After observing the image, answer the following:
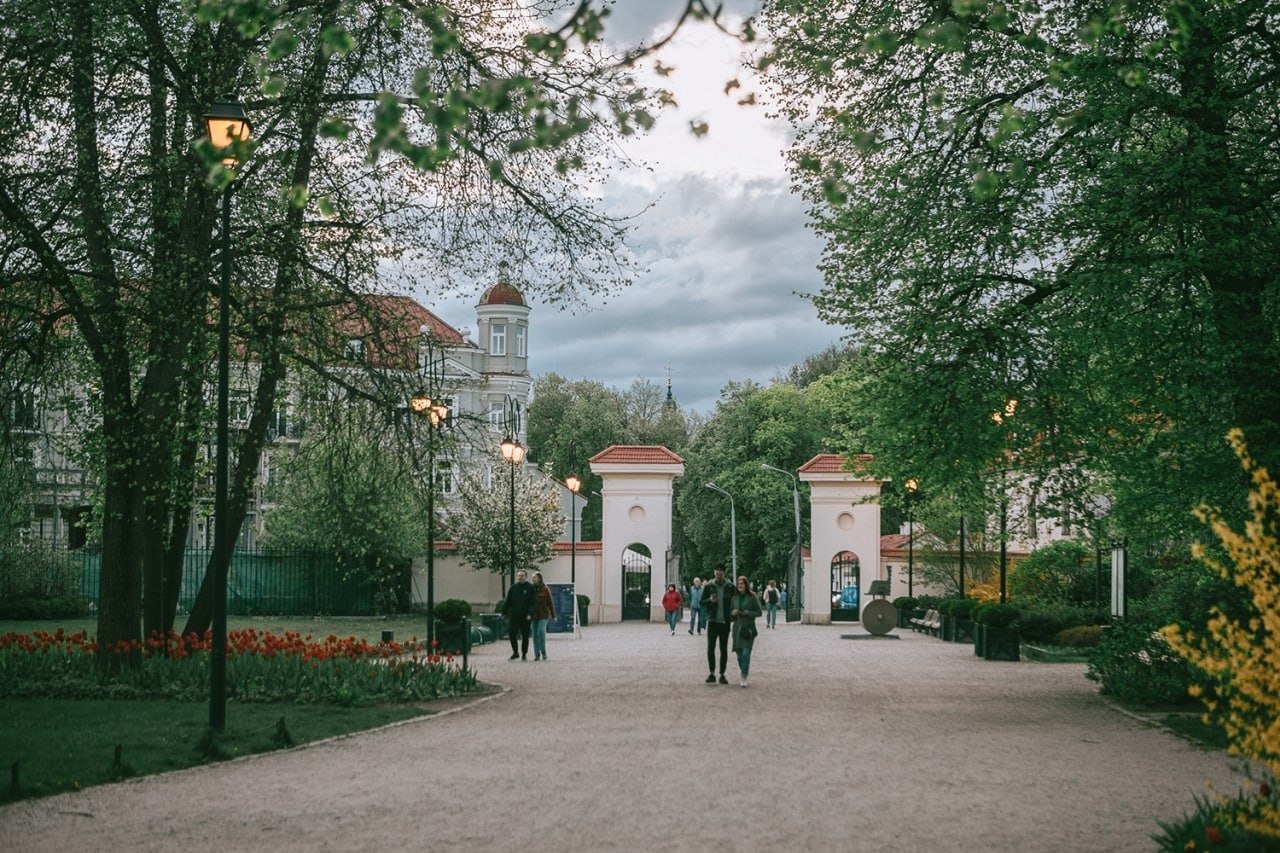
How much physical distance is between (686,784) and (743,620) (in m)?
10.4

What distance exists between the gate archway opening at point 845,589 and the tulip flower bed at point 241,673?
33.9 m

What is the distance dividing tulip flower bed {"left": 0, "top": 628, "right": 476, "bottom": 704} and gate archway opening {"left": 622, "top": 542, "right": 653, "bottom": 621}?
31.0m

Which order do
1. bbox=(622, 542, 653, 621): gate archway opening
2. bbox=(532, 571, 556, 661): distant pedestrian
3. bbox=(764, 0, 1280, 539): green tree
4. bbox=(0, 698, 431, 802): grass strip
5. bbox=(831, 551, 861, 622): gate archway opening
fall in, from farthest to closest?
bbox=(831, 551, 861, 622): gate archway opening
bbox=(622, 542, 653, 621): gate archway opening
bbox=(532, 571, 556, 661): distant pedestrian
bbox=(764, 0, 1280, 539): green tree
bbox=(0, 698, 431, 802): grass strip

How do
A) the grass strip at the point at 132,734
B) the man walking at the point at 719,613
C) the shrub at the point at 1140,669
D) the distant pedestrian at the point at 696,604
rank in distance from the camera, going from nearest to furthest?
the grass strip at the point at 132,734, the shrub at the point at 1140,669, the man walking at the point at 719,613, the distant pedestrian at the point at 696,604

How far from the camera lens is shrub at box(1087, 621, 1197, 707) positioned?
17.6 meters

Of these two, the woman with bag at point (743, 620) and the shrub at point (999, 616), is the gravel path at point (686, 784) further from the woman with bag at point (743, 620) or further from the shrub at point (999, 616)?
the shrub at point (999, 616)

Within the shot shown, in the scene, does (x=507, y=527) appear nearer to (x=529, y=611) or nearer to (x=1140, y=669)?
(x=529, y=611)

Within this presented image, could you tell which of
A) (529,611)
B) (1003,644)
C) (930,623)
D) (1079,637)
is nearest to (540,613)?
(529,611)

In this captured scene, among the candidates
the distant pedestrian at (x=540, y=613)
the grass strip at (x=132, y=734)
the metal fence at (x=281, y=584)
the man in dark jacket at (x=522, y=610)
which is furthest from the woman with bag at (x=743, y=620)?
the metal fence at (x=281, y=584)

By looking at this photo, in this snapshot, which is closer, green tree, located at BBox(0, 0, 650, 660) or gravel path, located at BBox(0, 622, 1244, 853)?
gravel path, located at BBox(0, 622, 1244, 853)

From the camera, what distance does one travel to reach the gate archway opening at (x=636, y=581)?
5062cm

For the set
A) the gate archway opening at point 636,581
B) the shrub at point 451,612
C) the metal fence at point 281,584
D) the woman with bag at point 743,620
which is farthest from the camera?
the gate archway opening at point 636,581

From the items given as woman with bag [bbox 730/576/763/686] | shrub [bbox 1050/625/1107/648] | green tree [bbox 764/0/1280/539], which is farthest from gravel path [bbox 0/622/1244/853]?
shrub [bbox 1050/625/1107/648]

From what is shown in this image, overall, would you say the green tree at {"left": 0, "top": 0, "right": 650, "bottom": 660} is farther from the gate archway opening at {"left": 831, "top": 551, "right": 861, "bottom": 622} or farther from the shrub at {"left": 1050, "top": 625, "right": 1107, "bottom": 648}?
the gate archway opening at {"left": 831, "top": 551, "right": 861, "bottom": 622}
